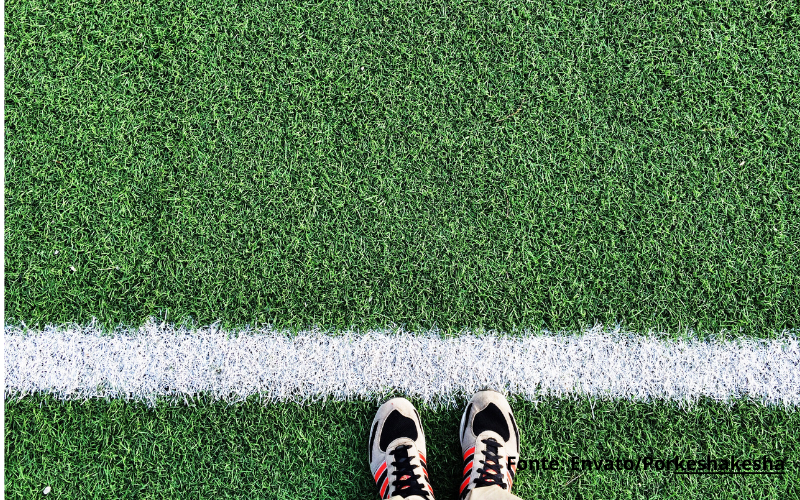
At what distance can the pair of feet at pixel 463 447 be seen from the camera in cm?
169

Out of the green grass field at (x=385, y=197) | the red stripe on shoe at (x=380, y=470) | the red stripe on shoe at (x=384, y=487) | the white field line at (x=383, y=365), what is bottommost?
the red stripe on shoe at (x=384, y=487)

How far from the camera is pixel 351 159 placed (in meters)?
1.81

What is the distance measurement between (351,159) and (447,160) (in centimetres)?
39

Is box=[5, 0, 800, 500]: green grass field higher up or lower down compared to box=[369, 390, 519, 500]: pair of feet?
higher up

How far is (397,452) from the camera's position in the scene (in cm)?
170

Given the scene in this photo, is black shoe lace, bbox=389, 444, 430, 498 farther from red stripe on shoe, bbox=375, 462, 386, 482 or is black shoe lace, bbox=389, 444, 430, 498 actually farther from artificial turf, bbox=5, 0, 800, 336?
artificial turf, bbox=5, 0, 800, 336

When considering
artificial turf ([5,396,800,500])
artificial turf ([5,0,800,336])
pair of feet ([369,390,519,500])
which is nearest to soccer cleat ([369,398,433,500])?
pair of feet ([369,390,519,500])

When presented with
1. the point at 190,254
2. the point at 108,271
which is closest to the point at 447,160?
the point at 190,254

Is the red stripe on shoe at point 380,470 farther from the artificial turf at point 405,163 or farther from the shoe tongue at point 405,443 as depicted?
the artificial turf at point 405,163

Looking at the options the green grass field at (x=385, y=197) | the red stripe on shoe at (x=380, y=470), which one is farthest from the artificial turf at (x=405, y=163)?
the red stripe on shoe at (x=380, y=470)

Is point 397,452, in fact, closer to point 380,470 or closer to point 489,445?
point 380,470

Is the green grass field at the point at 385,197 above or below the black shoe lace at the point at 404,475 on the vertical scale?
above

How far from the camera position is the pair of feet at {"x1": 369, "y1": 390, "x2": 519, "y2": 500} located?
1690 millimetres

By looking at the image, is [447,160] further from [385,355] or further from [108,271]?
[108,271]
